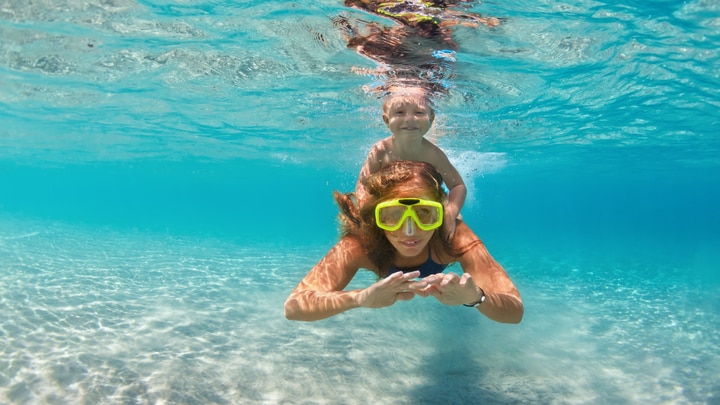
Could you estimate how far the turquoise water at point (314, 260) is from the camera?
656 cm

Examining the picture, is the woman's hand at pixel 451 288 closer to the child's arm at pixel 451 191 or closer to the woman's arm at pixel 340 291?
the woman's arm at pixel 340 291

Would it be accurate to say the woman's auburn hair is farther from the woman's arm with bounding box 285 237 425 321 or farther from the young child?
the young child

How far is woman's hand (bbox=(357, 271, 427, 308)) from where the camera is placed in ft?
9.09

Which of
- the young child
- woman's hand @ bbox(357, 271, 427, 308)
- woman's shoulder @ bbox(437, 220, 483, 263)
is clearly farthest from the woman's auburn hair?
the young child

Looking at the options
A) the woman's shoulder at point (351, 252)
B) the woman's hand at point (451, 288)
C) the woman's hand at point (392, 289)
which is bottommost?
the woman's hand at point (392, 289)

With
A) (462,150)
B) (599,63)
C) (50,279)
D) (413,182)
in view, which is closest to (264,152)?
(462,150)

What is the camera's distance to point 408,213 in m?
3.68

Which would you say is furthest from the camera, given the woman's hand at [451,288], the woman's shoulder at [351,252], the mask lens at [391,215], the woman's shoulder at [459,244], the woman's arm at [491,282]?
the woman's shoulder at [459,244]

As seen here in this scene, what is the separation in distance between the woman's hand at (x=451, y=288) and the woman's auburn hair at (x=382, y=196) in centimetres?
121

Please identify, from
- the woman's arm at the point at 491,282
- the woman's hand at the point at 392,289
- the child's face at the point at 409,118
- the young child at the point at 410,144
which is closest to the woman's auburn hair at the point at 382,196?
the woman's arm at the point at 491,282

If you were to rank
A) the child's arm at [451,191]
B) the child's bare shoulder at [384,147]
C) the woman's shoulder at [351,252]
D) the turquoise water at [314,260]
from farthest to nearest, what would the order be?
1. the child's bare shoulder at [384,147]
2. the turquoise water at [314,260]
3. the child's arm at [451,191]
4. the woman's shoulder at [351,252]

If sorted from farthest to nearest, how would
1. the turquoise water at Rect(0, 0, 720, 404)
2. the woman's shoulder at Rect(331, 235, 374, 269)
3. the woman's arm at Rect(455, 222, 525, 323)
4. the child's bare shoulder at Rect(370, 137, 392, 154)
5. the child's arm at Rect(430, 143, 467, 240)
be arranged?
the child's bare shoulder at Rect(370, 137, 392, 154)
the turquoise water at Rect(0, 0, 720, 404)
the child's arm at Rect(430, 143, 467, 240)
the woman's shoulder at Rect(331, 235, 374, 269)
the woman's arm at Rect(455, 222, 525, 323)

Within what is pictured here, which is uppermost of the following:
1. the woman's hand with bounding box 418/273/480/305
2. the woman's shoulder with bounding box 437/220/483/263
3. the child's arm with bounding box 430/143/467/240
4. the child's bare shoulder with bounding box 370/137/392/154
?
the child's bare shoulder with bounding box 370/137/392/154

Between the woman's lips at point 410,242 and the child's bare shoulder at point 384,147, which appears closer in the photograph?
the woman's lips at point 410,242
